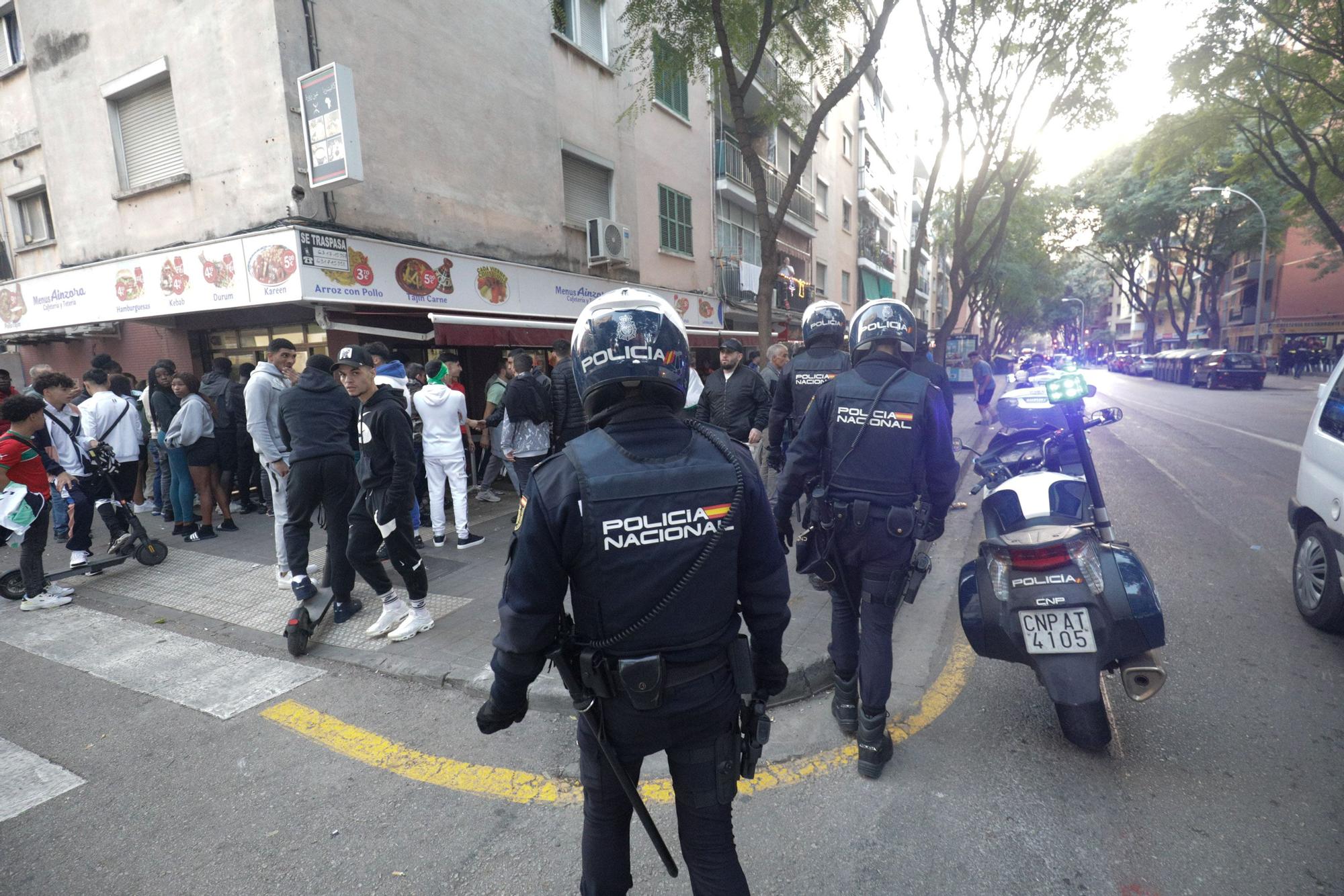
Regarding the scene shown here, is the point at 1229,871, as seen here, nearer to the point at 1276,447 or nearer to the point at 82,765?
the point at 82,765

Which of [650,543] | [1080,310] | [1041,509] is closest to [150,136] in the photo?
[650,543]

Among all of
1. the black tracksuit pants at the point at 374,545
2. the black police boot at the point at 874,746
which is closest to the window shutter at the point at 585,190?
the black tracksuit pants at the point at 374,545

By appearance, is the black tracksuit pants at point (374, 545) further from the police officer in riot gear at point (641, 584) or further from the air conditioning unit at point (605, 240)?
the air conditioning unit at point (605, 240)

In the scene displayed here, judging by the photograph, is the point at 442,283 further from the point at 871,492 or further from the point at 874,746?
the point at 874,746

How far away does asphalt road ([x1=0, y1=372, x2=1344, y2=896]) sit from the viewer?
228 centimetres

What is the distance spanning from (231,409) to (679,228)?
10120 millimetres

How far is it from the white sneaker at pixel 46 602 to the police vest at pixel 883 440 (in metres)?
6.22

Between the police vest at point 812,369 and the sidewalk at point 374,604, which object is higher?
the police vest at point 812,369

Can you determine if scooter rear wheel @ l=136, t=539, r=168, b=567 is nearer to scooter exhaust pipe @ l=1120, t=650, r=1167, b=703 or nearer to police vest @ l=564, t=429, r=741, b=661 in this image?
police vest @ l=564, t=429, r=741, b=661

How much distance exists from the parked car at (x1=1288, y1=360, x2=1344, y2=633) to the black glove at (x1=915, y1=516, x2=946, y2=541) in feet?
7.66

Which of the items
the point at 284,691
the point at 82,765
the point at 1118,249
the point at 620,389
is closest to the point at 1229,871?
the point at 620,389

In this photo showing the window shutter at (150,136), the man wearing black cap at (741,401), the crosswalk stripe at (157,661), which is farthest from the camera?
the window shutter at (150,136)

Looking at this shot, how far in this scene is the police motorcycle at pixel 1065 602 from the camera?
273 cm

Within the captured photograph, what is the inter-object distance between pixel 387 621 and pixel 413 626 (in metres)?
0.19
